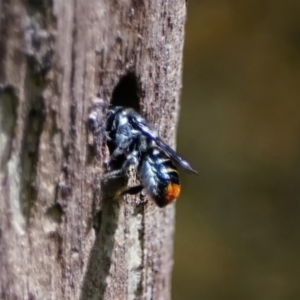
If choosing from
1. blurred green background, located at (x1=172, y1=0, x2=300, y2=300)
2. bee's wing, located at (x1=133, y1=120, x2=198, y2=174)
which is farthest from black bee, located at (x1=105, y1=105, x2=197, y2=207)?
blurred green background, located at (x1=172, y1=0, x2=300, y2=300)

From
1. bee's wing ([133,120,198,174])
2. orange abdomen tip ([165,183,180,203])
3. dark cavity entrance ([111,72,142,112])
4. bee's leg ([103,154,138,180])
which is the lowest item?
orange abdomen tip ([165,183,180,203])

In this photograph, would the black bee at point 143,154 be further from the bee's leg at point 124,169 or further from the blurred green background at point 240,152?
the blurred green background at point 240,152

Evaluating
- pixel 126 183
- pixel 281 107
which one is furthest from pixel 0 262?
pixel 281 107

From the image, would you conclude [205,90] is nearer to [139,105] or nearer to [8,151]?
[139,105]

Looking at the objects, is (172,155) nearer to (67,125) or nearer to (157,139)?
(157,139)

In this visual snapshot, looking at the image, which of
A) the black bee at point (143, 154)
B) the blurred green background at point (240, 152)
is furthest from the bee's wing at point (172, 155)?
the blurred green background at point (240, 152)

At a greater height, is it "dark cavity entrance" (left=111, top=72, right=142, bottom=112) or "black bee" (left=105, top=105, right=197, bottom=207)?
"dark cavity entrance" (left=111, top=72, right=142, bottom=112)

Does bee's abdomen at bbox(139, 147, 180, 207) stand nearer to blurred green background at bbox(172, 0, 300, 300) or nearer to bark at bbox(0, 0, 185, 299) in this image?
bark at bbox(0, 0, 185, 299)
